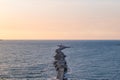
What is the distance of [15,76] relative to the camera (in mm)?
52906

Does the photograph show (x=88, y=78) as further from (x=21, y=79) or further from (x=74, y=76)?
(x=21, y=79)

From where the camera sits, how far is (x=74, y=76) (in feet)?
177

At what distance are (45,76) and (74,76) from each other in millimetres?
4985

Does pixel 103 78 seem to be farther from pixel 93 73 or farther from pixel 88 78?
pixel 93 73

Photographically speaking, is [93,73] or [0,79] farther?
[93,73]

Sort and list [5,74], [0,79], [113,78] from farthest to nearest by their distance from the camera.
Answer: [5,74] → [113,78] → [0,79]

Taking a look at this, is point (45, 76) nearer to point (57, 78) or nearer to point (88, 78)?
point (57, 78)

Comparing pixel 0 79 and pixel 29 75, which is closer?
pixel 0 79

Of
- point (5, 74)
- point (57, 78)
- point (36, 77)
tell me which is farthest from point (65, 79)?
point (5, 74)

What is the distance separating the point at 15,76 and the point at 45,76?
4.98 metres

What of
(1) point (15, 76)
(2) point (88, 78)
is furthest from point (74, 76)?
(1) point (15, 76)

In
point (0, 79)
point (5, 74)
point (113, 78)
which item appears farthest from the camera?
point (5, 74)

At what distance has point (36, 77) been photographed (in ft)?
170

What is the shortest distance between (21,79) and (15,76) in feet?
11.1
